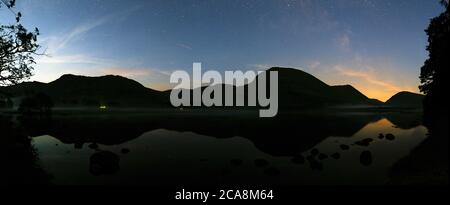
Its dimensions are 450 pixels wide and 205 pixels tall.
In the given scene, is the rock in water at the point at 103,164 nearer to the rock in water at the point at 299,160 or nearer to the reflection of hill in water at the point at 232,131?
the rock in water at the point at 299,160

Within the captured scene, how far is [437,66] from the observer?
152ft

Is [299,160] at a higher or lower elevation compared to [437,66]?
lower

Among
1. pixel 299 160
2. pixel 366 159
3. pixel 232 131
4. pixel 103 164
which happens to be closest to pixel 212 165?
pixel 299 160

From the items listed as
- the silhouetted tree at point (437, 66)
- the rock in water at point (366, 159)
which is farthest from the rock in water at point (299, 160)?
the silhouetted tree at point (437, 66)

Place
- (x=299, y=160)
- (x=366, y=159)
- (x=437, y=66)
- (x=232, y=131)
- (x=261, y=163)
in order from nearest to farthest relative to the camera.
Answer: (x=261, y=163), (x=366, y=159), (x=299, y=160), (x=437, y=66), (x=232, y=131)

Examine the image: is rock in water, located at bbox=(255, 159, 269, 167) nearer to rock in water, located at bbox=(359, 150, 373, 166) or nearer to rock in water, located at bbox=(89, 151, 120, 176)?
rock in water, located at bbox=(359, 150, 373, 166)

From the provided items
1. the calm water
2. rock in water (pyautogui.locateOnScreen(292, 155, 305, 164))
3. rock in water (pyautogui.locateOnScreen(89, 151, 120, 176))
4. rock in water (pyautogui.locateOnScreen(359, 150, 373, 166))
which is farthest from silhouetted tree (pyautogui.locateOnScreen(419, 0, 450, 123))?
rock in water (pyautogui.locateOnScreen(89, 151, 120, 176))

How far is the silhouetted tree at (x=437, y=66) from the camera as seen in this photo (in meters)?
43.6

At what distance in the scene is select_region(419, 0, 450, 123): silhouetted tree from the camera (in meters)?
43.6

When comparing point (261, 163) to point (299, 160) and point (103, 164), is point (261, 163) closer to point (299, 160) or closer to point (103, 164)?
point (299, 160)
